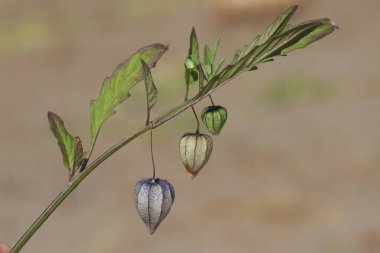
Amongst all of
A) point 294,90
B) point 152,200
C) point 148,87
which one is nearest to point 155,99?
point 148,87

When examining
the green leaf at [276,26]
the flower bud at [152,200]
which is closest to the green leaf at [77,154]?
the flower bud at [152,200]

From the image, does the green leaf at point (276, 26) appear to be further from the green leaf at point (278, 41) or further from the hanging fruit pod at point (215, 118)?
the hanging fruit pod at point (215, 118)

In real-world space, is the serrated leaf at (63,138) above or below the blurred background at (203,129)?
below

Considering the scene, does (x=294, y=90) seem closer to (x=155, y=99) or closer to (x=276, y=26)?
(x=155, y=99)

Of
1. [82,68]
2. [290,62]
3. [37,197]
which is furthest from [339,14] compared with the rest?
[37,197]

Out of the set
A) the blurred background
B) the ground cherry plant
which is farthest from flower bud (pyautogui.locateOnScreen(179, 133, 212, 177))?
the blurred background

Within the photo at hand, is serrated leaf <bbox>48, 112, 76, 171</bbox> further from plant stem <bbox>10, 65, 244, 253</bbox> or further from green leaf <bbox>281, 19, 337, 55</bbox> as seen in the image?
green leaf <bbox>281, 19, 337, 55</bbox>
